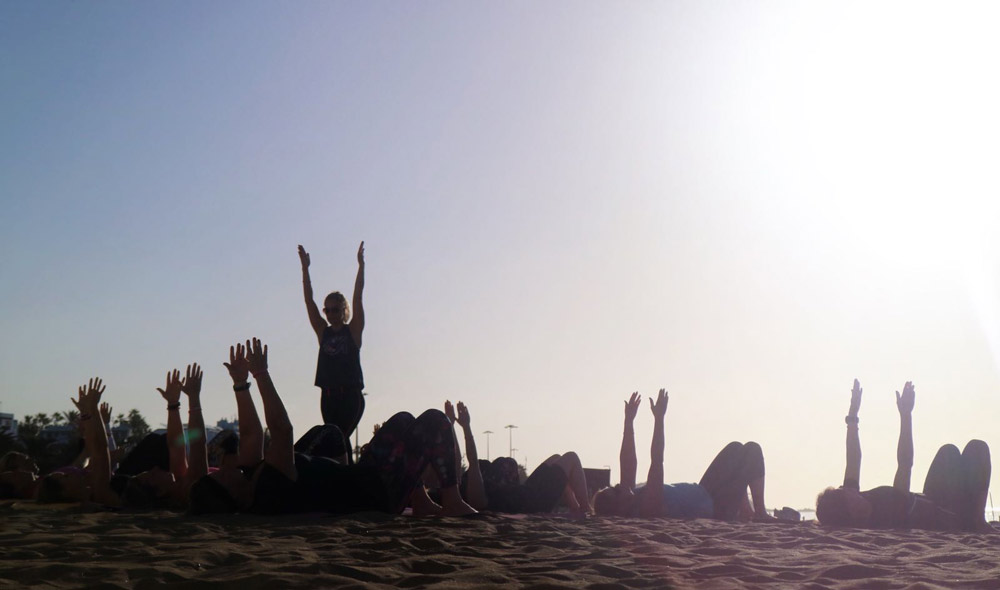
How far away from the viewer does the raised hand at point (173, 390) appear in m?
6.82

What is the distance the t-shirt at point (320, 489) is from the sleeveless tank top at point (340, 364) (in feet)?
5.79

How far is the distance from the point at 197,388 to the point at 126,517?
45.3 inches

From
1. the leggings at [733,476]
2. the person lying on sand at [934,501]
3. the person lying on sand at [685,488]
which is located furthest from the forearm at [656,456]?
the person lying on sand at [934,501]

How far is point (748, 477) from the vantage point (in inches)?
345

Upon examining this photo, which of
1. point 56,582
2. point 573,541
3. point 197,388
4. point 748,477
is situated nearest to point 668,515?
point 748,477

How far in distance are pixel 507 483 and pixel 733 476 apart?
2.71m

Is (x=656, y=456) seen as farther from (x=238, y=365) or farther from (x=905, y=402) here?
(x=238, y=365)

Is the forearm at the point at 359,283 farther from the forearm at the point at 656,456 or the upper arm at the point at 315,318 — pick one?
the forearm at the point at 656,456

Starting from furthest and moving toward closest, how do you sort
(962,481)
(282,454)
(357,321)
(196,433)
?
(962,481) < (357,321) < (196,433) < (282,454)

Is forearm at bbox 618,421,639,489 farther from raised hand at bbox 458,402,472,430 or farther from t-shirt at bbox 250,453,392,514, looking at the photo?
t-shirt at bbox 250,453,392,514

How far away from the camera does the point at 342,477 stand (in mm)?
6012

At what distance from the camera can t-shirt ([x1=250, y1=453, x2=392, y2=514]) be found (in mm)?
5795

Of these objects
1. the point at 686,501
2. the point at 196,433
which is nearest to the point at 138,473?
the point at 196,433

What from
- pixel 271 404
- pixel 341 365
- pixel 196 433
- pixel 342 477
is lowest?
pixel 342 477
